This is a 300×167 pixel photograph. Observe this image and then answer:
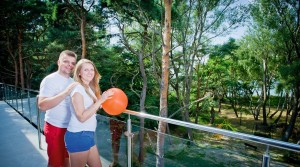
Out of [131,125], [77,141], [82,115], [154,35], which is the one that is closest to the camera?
[82,115]

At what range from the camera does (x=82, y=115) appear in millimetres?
1854

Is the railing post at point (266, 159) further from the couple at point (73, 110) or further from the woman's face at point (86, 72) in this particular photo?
the woman's face at point (86, 72)

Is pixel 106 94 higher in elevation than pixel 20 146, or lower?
higher

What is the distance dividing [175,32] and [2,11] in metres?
12.5

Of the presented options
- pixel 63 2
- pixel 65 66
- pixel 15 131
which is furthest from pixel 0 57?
pixel 65 66

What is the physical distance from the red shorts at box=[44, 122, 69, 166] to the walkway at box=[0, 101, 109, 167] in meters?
0.87

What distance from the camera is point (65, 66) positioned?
237 cm

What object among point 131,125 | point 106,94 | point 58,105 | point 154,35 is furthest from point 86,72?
point 154,35

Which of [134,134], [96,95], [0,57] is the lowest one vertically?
[134,134]

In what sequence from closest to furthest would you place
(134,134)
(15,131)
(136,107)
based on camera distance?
(134,134) < (15,131) < (136,107)

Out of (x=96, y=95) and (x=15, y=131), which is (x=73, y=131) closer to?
(x=96, y=95)

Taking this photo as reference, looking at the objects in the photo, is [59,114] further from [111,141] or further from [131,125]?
[111,141]

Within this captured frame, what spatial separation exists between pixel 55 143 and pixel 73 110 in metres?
0.66

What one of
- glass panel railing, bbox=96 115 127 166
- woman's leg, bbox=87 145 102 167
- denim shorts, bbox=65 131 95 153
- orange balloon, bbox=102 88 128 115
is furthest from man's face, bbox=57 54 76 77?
glass panel railing, bbox=96 115 127 166
